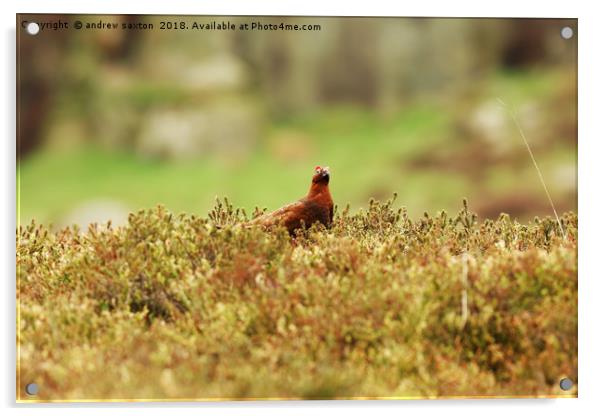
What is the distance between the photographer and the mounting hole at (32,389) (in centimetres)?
543

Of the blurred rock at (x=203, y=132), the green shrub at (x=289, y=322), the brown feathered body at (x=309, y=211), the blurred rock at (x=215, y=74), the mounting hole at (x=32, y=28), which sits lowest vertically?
the green shrub at (x=289, y=322)

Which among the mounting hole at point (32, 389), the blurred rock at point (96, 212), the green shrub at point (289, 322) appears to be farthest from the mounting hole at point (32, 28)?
the mounting hole at point (32, 389)

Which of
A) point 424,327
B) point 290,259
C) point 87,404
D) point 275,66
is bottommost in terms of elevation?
point 87,404

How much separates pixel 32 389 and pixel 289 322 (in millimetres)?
1666

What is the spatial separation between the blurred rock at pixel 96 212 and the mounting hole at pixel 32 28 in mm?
1295

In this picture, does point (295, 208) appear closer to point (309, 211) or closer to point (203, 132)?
point (309, 211)

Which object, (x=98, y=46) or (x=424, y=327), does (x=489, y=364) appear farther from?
(x=98, y=46)

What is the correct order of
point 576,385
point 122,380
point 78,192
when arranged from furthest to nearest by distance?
point 78,192
point 576,385
point 122,380

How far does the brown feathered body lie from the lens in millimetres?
6172

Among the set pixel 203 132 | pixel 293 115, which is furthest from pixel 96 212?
pixel 293 115

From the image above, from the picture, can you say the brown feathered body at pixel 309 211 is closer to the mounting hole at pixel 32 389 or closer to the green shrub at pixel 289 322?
the green shrub at pixel 289 322

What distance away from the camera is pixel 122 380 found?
530 centimetres

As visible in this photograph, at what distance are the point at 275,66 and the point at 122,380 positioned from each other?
2.53 m
